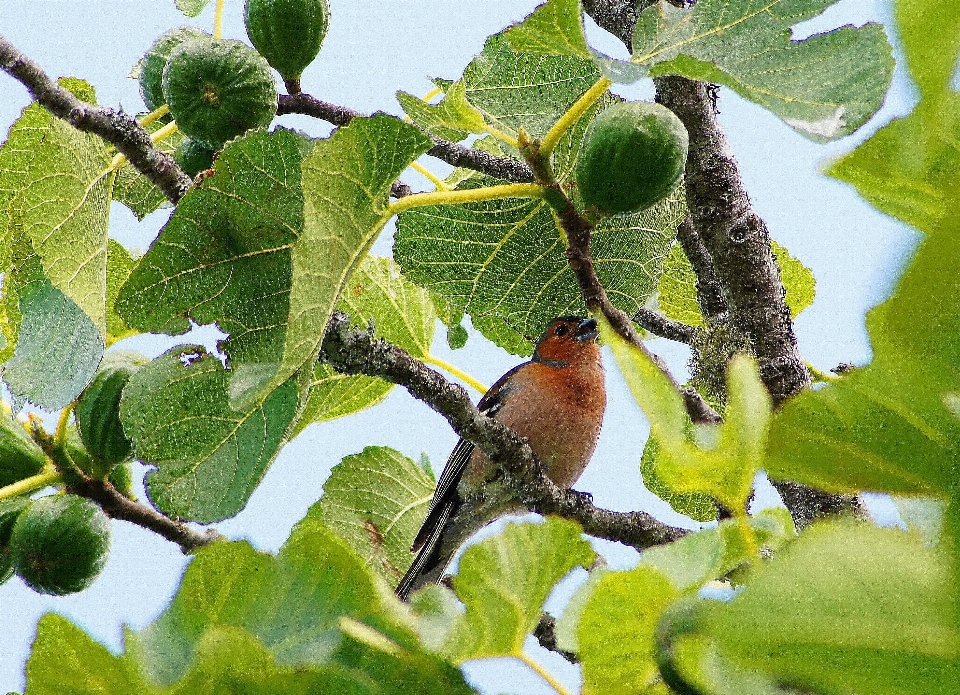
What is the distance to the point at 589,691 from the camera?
648 millimetres

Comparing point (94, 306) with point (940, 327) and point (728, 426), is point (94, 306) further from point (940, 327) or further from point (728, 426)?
point (940, 327)

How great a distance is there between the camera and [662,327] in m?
2.80

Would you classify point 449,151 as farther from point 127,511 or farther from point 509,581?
point 509,581

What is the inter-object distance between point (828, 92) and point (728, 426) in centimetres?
90

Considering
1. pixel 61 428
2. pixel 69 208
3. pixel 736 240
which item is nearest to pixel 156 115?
pixel 69 208

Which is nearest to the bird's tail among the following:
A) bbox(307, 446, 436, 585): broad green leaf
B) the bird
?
the bird

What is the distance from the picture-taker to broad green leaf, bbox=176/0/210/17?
276 centimetres

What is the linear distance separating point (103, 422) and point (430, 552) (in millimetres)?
1770

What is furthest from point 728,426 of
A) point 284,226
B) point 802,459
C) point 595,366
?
point 595,366

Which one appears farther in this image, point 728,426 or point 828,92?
point 828,92

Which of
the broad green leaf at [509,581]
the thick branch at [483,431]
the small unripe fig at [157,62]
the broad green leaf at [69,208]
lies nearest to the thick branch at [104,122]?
the broad green leaf at [69,208]

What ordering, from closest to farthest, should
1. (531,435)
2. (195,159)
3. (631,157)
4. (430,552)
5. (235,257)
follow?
1. (631,157)
2. (235,257)
3. (195,159)
4. (430,552)
5. (531,435)

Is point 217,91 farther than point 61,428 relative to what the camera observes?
No

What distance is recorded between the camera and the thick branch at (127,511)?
8.32 feet
